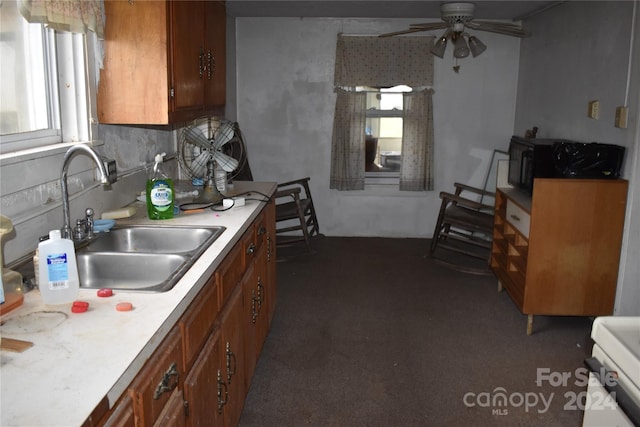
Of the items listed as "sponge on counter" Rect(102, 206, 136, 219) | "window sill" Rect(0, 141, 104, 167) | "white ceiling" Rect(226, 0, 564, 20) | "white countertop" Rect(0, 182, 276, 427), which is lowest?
"white countertop" Rect(0, 182, 276, 427)

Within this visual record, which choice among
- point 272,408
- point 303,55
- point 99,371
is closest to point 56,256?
point 99,371

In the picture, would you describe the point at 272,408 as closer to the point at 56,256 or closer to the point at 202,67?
the point at 56,256

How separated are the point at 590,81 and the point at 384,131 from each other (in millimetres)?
2083

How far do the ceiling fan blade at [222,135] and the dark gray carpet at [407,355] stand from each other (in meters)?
1.09

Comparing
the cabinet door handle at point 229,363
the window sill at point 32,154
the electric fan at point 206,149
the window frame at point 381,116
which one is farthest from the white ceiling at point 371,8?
the cabinet door handle at point 229,363

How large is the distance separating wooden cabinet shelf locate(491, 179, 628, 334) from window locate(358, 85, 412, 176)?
237cm

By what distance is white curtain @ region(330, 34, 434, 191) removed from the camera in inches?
197

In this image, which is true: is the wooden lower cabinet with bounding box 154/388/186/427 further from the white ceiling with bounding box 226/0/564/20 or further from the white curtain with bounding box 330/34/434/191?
the white curtain with bounding box 330/34/434/191

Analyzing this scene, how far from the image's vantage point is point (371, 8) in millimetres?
4516

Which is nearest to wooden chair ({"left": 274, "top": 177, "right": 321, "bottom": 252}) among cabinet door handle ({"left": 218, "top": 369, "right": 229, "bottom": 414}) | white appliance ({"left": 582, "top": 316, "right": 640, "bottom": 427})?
cabinet door handle ({"left": 218, "top": 369, "right": 229, "bottom": 414})

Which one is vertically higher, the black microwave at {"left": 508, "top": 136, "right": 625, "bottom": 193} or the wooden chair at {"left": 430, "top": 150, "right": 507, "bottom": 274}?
the black microwave at {"left": 508, "top": 136, "right": 625, "bottom": 193}

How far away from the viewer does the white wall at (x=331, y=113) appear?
16.7 ft

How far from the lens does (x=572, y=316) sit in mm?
3377

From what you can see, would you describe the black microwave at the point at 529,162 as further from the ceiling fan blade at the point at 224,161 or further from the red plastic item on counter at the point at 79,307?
the red plastic item on counter at the point at 79,307
